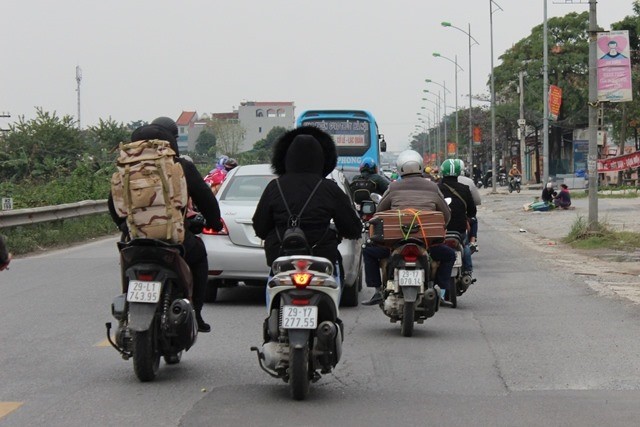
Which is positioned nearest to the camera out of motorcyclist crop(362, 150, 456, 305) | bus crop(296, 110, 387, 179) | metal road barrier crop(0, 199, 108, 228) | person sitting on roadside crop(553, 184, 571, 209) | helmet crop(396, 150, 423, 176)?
motorcyclist crop(362, 150, 456, 305)

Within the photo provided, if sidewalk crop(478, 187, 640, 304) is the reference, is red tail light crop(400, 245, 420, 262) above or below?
above

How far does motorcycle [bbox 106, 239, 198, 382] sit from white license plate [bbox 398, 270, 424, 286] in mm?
2589

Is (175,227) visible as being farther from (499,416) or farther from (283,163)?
(499,416)

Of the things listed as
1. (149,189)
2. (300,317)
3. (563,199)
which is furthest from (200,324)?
(563,199)

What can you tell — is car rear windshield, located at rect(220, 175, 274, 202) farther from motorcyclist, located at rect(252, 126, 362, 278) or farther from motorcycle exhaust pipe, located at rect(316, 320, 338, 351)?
motorcycle exhaust pipe, located at rect(316, 320, 338, 351)

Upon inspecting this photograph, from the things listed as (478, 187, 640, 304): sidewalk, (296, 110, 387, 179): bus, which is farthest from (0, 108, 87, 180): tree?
(478, 187, 640, 304): sidewalk

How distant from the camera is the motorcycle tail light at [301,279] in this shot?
6.77m

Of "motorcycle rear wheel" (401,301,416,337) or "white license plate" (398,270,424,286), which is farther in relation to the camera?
"motorcycle rear wheel" (401,301,416,337)

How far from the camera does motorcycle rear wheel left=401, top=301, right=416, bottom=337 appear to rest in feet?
31.4

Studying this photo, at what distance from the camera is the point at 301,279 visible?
6777 millimetres

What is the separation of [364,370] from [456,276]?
3940 mm

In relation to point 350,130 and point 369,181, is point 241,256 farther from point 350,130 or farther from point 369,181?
point 350,130

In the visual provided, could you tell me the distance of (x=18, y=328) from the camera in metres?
10.1

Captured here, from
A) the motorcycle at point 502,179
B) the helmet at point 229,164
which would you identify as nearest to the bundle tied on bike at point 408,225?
the helmet at point 229,164
